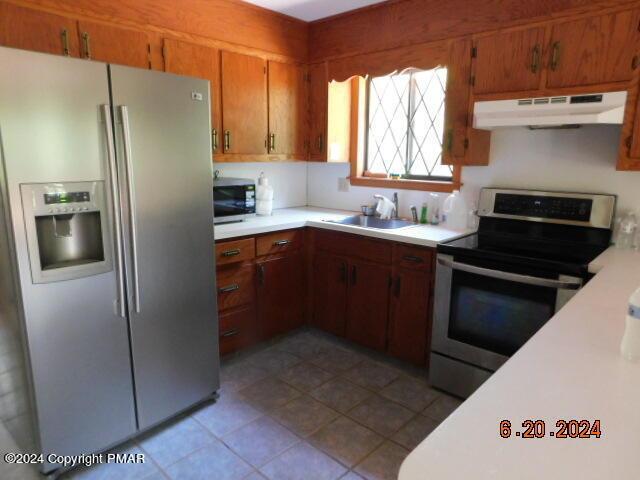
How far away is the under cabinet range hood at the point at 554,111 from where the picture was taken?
201 cm

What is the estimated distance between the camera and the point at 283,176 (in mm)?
3717

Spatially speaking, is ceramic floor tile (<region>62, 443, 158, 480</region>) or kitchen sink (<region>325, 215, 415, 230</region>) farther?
kitchen sink (<region>325, 215, 415, 230</region>)

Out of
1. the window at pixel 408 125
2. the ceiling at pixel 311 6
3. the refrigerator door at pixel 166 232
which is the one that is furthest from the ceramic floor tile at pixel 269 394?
the ceiling at pixel 311 6

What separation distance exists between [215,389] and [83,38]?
1.99 metres

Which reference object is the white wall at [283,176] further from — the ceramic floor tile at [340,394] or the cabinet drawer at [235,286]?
the ceramic floor tile at [340,394]

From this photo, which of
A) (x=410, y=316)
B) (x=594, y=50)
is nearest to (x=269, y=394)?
(x=410, y=316)

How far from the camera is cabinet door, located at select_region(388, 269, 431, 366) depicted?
103 inches

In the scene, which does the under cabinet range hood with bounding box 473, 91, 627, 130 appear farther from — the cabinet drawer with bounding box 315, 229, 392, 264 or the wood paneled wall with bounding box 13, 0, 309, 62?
the wood paneled wall with bounding box 13, 0, 309, 62

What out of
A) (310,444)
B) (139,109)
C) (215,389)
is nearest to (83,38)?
(139,109)

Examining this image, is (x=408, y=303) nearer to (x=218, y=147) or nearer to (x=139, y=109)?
(x=218, y=147)

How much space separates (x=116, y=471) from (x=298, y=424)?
0.86m

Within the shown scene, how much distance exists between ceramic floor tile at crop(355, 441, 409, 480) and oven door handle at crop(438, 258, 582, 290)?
0.95 meters

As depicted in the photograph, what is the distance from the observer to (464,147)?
103 inches

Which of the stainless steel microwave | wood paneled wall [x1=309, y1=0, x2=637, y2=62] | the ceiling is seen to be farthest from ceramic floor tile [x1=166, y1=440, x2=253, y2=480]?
the ceiling
